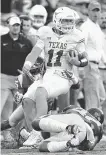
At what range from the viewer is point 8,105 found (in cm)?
1146

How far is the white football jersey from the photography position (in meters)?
9.42

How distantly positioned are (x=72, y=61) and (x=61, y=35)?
1.30 ft

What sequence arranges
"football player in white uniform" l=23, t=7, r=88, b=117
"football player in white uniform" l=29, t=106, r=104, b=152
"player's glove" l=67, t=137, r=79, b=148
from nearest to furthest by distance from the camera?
"player's glove" l=67, t=137, r=79, b=148 → "football player in white uniform" l=29, t=106, r=104, b=152 → "football player in white uniform" l=23, t=7, r=88, b=117

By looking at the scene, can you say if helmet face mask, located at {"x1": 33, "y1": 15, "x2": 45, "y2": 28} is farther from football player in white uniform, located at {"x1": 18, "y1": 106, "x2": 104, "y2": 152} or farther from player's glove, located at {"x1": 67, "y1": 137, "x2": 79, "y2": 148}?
player's glove, located at {"x1": 67, "y1": 137, "x2": 79, "y2": 148}

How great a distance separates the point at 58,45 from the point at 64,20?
359mm

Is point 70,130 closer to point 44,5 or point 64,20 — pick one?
point 64,20

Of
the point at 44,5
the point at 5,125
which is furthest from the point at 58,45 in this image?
the point at 44,5

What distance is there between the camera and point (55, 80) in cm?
921

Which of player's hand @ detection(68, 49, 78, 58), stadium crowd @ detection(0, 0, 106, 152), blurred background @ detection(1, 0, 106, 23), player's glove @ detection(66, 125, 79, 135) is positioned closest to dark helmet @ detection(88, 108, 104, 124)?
stadium crowd @ detection(0, 0, 106, 152)

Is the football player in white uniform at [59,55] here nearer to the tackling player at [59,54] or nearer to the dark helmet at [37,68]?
the tackling player at [59,54]

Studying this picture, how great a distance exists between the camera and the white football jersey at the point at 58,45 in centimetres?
942

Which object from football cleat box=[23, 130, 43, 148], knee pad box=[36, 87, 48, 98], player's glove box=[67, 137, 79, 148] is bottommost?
football cleat box=[23, 130, 43, 148]

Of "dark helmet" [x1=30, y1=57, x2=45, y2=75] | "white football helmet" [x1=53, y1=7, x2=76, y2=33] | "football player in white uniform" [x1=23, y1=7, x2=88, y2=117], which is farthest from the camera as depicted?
"dark helmet" [x1=30, y1=57, x2=45, y2=75]

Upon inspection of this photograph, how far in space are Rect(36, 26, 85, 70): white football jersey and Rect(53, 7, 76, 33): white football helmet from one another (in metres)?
0.08
